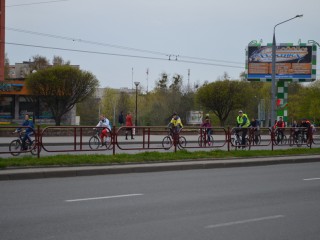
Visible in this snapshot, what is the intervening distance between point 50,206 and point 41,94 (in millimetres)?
44260

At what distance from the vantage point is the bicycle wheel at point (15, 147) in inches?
650

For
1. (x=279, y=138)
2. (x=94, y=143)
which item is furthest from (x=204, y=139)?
(x=94, y=143)

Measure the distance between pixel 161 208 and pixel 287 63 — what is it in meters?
47.3

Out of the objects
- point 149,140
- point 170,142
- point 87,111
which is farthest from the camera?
point 87,111

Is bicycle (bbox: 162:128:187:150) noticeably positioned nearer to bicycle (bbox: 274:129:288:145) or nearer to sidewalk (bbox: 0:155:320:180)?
sidewalk (bbox: 0:155:320:180)

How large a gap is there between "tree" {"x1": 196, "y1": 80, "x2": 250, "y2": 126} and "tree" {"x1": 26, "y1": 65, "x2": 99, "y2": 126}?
1525cm

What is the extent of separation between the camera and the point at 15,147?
16797mm

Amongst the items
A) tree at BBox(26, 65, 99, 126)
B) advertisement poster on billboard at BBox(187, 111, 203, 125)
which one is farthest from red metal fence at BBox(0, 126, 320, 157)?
advertisement poster on billboard at BBox(187, 111, 203, 125)

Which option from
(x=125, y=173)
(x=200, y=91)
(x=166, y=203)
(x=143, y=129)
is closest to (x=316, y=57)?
(x=200, y=91)

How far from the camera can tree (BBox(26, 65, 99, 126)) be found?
50.5 meters

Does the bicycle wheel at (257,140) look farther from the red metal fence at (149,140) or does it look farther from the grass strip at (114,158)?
the grass strip at (114,158)

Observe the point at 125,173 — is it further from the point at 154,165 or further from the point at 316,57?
the point at 316,57

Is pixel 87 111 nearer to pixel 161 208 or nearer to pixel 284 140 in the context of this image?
pixel 284 140

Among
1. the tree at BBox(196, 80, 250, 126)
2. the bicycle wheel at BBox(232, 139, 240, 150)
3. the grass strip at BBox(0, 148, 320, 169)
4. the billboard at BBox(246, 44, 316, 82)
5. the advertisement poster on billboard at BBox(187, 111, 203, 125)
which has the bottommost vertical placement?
the grass strip at BBox(0, 148, 320, 169)
